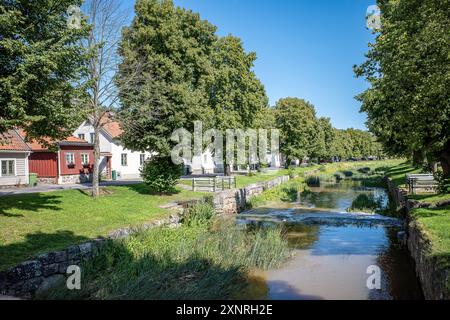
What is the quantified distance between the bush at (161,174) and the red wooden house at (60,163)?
1198cm

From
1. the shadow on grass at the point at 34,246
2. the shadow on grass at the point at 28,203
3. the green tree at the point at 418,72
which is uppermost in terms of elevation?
the green tree at the point at 418,72

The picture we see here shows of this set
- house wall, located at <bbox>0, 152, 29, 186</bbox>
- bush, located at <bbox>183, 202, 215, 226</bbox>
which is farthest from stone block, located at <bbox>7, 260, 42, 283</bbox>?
house wall, located at <bbox>0, 152, 29, 186</bbox>

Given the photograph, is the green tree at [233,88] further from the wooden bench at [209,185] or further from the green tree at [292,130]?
the green tree at [292,130]

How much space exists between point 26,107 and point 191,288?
854cm

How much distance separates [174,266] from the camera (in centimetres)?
1109

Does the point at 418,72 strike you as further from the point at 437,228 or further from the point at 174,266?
the point at 174,266

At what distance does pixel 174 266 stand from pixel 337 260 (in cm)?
650

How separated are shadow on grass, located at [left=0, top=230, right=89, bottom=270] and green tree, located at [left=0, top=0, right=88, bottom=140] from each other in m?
3.84

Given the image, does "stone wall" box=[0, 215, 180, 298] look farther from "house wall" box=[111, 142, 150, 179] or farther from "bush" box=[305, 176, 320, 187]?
"bush" box=[305, 176, 320, 187]

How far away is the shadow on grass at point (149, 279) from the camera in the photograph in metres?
8.97

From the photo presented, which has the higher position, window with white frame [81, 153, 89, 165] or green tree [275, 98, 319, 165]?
green tree [275, 98, 319, 165]

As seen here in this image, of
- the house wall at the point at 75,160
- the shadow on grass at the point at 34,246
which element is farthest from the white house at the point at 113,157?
the shadow on grass at the point at 34,246

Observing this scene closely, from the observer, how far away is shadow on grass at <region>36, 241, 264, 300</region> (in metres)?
8.97
